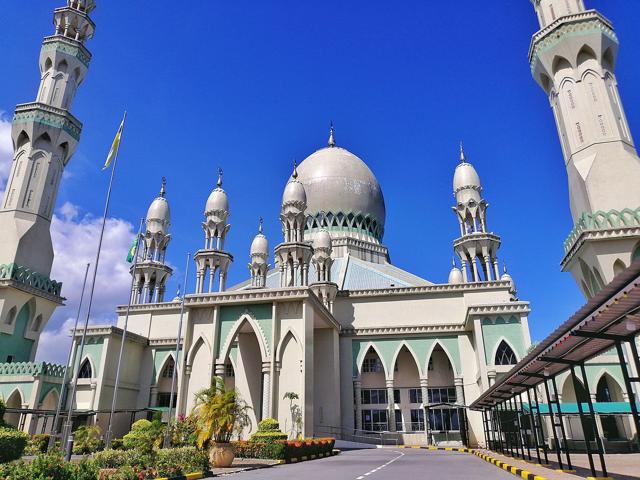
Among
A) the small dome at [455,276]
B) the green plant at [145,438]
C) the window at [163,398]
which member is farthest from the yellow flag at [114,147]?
the small dome at [455,276]

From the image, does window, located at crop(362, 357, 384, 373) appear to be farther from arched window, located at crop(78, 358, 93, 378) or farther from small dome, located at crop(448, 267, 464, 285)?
arched window, located at crop(78, 358, 93, 378)

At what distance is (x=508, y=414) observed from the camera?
19594 millimetres

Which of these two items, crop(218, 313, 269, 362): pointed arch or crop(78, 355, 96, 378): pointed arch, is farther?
crop(78, 355, 96, 378): pointed arch

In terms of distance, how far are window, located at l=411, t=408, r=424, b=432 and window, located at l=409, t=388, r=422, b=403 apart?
606mm

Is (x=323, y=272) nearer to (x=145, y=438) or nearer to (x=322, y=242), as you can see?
(x=322, y=242)

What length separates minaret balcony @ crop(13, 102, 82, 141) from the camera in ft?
109

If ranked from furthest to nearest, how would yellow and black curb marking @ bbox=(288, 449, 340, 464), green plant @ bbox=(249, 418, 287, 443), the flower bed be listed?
1. green plant @ bbox=(249, 418, 287, 443)
2. yellow and black curb marking @ bbox=(288, 449, 340, 464)
3. the flower bed

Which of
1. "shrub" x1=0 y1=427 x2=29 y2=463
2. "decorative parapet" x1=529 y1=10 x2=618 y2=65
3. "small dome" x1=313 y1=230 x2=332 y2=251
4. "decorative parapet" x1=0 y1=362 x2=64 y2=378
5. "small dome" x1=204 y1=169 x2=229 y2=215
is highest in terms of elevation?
"decorative parapet" x1=529 y1=10 x2=618 y2=65

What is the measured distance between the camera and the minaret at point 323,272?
3597cm

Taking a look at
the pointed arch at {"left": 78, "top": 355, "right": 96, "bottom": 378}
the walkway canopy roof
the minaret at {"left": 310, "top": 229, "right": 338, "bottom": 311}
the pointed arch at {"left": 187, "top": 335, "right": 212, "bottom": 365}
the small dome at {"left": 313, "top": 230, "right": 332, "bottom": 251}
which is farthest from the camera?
the small dome at {"left": 313, "top": 230, "right": 332, "bottom": 251}

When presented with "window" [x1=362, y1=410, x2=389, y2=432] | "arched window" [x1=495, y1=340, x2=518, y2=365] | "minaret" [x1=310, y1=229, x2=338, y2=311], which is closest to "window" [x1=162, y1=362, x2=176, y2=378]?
"minaret" [x1=310, y1=229, x2=338, y2=311]

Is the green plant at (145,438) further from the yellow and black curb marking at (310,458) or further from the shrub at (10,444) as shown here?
the yellow and black curb marking at (310,458)

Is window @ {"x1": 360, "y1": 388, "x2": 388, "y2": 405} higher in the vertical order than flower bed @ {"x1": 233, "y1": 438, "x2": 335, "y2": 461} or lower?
higher

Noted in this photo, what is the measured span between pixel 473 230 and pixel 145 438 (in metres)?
27.3
